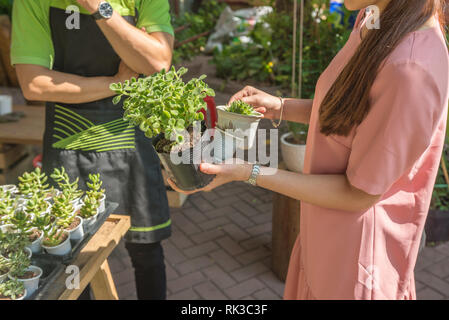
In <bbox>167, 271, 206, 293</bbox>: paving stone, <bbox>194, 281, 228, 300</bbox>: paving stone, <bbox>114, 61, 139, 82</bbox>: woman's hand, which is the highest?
<bbox>114, 61, 139, 82</bbox>: woman's hand

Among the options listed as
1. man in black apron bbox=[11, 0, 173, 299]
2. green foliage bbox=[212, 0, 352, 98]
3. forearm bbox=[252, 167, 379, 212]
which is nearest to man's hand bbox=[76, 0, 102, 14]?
man in black apron bbox=[11, 0, 173, 299]

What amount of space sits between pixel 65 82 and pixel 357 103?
132cm

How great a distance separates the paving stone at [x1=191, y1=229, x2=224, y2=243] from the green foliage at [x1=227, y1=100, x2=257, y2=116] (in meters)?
2.25

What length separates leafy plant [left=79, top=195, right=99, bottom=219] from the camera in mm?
1850

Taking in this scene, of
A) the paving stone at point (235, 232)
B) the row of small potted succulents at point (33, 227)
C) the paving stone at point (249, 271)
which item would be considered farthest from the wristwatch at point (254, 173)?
the paving stone at point (235, 232)

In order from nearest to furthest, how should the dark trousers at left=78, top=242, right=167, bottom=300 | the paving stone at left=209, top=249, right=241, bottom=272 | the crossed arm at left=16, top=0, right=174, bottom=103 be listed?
the crossed arm at left=16, top=0, right=174, bottom=103 < the dark trousers at left=78, top=242, right=167, bottom=300 < the paving stone at left=209, top=249, right=241, bottom=272

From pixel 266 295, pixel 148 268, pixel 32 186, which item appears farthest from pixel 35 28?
pixel 266 295

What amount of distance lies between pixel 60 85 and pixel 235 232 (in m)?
2.18

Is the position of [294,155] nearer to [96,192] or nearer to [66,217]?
[96,192]

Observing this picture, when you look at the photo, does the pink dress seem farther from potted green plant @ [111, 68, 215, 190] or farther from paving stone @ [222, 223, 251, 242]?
paving stone @ [222, 223, 251, 242]
